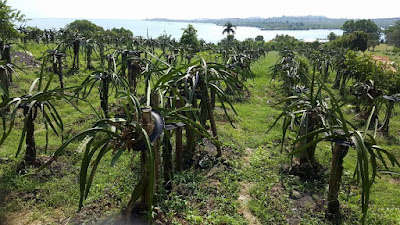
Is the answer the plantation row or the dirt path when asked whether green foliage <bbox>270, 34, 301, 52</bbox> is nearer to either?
the plantation row

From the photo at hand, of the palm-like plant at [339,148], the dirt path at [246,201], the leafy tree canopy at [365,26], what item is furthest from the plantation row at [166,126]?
the leafy tree canopy at [365,26]

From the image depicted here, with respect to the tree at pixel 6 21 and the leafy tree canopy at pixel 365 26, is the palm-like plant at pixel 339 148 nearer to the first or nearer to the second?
the tree at pixel 6 21

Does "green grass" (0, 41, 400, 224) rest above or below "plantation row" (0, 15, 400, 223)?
below

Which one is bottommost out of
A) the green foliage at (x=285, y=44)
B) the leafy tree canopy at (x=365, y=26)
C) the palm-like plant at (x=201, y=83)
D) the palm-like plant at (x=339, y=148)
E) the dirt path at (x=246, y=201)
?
the dirt path at (x=246, y=201)

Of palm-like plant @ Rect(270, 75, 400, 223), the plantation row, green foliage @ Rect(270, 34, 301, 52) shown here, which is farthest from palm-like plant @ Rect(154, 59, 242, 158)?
green foliage @ Rect(270, 34, 301, 52)

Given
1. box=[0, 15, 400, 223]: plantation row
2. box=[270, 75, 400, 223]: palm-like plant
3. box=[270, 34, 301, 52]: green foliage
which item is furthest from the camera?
box=[270, 34, 301, 52]: green foliage

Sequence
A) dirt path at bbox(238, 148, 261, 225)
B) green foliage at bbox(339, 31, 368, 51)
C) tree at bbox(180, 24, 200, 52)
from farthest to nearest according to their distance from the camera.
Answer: green foliage at bbox(339, 31, 368, 51) < tree at bbox(180, 24, 200, 52) < dirt path at bbox(238, 148, 261, 225)

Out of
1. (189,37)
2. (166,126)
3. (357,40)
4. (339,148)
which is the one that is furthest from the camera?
(357,40)

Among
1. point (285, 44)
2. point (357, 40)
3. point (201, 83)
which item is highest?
point (357, 40)

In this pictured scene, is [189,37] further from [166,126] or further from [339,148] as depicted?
[166,126]

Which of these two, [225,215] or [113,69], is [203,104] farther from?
[113,69]

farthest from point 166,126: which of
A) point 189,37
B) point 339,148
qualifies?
point 189,37

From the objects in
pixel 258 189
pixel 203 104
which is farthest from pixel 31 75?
pixel 258 189

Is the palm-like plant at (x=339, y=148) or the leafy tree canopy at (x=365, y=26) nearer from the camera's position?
the palm-like plant at (x=339, y=148)
